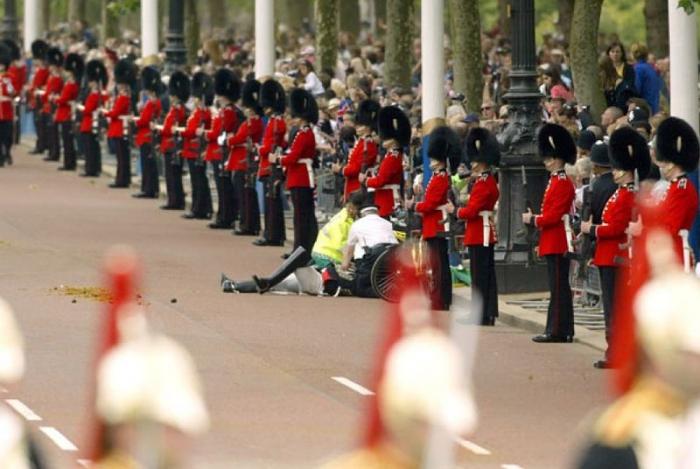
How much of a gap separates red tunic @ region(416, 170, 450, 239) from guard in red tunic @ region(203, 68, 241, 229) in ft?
25.3

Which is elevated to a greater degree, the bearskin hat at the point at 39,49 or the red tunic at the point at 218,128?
the bearskin hat at the point at 39,49

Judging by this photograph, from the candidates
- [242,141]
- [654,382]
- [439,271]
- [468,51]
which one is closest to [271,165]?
[242,141]

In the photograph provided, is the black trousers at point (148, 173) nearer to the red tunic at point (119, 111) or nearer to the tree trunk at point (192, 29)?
the red tunic at point (119, 111)

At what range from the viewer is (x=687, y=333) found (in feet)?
24.8

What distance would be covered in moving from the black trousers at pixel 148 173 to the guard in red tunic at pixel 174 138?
1.16m

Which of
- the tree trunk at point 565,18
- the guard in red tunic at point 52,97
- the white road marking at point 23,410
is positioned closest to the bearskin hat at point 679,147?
the white road marking at point 23,410

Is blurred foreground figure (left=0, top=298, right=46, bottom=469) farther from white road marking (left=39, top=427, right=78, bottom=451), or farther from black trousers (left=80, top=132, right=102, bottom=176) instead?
black trousers (left=80, top=132, right=102, bottom=176)

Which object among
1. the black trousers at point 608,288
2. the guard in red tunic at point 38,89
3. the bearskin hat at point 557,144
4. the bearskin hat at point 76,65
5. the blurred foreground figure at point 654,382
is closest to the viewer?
the blurred foreground figure at point 654,382

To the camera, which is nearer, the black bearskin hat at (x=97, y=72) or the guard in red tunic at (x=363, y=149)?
the guard in red tunic at (x=363, y=149)

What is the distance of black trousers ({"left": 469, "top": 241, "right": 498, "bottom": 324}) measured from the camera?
21.2 metres

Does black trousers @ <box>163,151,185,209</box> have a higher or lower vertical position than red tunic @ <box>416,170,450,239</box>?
higher

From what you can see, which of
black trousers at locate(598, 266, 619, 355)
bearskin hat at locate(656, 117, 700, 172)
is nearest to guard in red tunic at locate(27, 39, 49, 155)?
black trousers at locate(598, 266, 619, 355)

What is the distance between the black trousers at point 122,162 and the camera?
115 feet

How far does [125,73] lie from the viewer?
35094 millimetres
